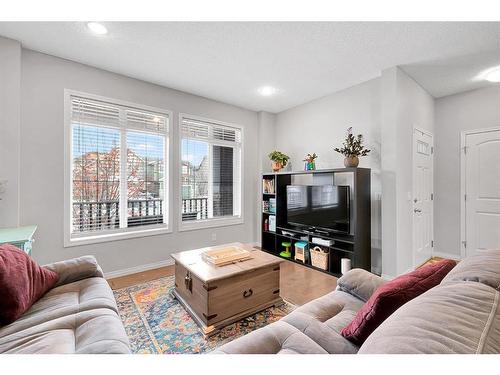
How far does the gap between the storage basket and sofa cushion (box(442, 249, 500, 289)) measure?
2.19 metres

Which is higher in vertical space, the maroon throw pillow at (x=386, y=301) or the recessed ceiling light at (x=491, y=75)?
the recessed ceiling light at (x=491, y=75)

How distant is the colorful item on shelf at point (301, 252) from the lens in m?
3.42

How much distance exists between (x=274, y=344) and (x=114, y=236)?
107 inches

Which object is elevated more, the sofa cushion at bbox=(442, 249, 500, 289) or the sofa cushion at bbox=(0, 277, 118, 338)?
the sofa cushion at bbox=(442, 249, 500, 289)

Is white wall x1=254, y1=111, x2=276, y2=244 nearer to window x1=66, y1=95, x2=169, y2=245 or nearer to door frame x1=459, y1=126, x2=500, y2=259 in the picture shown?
window x1=66, y1=95, x2=169, y2=245

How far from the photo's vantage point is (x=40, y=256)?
2.54 metres

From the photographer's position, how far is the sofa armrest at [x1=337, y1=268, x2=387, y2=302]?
4.74 feet

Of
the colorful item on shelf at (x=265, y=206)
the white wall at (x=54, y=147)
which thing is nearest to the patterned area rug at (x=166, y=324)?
the white wall at (x=54, y=147)

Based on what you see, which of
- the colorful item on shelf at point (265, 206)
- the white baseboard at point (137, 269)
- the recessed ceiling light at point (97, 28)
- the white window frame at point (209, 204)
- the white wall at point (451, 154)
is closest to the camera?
Result: the recessed ceiling light at point (97, 28)

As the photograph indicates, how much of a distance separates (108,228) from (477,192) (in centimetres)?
526

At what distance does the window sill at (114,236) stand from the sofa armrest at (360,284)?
2.60 m

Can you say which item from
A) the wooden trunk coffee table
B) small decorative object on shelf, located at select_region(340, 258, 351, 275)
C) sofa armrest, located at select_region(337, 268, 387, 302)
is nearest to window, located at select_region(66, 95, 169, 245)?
the wooden trunk coffee table

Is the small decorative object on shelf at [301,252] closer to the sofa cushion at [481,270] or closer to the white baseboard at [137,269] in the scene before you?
the white baseboard at [137,269]

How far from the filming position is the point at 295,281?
2.83m
